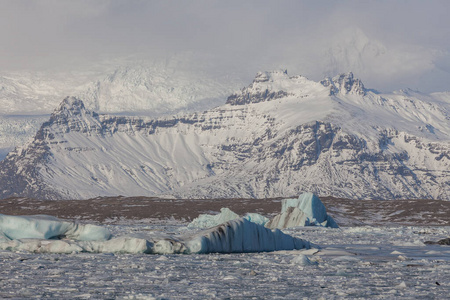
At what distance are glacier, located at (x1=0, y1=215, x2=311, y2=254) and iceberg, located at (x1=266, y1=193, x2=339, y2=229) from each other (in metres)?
44.2

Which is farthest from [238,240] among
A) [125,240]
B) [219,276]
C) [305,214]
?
[305,214]

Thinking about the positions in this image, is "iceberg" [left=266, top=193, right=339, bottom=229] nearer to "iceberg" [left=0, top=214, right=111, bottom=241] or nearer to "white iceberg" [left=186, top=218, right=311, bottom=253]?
"white iceberg" [left=186, top=218, right=311, bottom=253]

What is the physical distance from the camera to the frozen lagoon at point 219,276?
24.1m

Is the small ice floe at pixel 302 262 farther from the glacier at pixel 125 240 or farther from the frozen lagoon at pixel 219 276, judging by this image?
the glacier at pixel 125 240

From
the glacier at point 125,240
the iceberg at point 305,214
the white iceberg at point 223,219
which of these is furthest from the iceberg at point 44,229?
the iceberg at point 305,214

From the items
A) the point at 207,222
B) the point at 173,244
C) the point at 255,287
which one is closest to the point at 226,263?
the point at 173,244

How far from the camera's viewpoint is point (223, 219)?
10412 cm

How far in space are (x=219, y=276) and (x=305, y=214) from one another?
69601 millimetres

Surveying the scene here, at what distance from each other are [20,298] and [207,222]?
95729 mm

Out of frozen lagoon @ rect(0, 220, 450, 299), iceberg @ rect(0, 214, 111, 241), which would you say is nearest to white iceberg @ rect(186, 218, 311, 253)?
frozen lagoon @ rect(0, 220, 450, 299)

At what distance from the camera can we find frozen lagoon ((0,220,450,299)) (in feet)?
79.2

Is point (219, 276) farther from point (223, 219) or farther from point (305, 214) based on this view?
point (223, 219)

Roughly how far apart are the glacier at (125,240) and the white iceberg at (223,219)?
4591 cm

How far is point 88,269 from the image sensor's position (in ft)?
100
